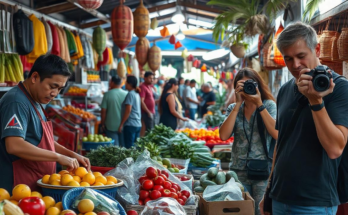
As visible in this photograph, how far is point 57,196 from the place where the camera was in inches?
96.5

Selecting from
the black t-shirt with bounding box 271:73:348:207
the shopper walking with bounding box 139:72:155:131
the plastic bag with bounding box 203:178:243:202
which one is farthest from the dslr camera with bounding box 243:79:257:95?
the shopper walking with bounding box 139:72:155:131

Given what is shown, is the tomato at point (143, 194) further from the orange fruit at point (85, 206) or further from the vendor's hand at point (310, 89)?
the vendor's hand at point (310, 89)

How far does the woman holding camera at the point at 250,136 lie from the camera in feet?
11.0

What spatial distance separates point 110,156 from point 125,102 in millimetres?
3628

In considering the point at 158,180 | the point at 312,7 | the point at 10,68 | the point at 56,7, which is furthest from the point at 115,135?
the point at 158,180

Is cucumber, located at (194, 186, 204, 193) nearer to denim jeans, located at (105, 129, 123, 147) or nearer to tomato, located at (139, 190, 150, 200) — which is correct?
tomato, located at (139, 190, 150, 200)

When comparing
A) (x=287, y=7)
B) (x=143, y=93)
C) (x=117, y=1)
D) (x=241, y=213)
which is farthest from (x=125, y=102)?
(x=241, y=213)

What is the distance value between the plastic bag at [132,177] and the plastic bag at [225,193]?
170mm

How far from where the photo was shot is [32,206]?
1.82 m

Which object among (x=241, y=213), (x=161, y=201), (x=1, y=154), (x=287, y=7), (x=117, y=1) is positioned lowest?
(x=241, y=213)

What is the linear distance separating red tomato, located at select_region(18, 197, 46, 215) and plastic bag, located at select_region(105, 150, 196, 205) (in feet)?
3.68

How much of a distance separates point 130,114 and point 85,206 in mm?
5568

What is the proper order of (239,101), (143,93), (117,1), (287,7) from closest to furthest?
(239,101)
(287,7)
(143,93)
(117,1)

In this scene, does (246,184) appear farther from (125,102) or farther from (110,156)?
(125,102)
